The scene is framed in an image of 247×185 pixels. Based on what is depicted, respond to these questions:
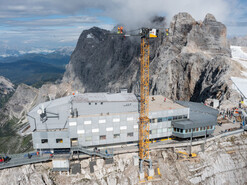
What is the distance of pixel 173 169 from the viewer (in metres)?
52.3

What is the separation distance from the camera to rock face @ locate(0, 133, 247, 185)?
4825 cm

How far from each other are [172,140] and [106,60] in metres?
143

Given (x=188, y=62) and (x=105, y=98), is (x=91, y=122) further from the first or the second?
(x=188, y=62)

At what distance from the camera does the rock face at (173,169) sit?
48.2m

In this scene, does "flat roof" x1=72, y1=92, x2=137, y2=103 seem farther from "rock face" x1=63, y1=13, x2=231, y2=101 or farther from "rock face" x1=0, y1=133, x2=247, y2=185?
"rock face" x1=63, y1=13, x2=231, y2=101

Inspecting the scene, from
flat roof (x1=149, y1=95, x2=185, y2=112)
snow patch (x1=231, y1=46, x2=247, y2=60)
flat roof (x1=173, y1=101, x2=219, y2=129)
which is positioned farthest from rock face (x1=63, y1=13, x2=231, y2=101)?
flat roof (x1=149, y1=95, x2=185, y2=112)

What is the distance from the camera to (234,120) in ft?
212

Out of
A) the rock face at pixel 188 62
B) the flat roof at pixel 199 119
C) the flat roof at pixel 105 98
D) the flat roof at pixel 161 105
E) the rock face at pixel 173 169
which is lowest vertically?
the rock face at pixel 173 169

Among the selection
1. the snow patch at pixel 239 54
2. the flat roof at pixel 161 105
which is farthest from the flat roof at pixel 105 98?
the snow patch at pixel 239 54

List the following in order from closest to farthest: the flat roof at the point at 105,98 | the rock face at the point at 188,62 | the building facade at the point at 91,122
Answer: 1. the building facade at the point at 91,122
2. the flat roof at the point at 105,98
3. the rock face at the point at 188,62

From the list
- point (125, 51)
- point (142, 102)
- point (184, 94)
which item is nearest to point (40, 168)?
point (142, 102)

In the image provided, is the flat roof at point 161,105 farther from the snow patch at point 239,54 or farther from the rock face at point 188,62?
the snow patch at point 239,54

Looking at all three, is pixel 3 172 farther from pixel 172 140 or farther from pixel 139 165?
pixel 172 140

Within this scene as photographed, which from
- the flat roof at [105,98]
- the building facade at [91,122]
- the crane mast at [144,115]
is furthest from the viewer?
the flat roof at [105,98]
